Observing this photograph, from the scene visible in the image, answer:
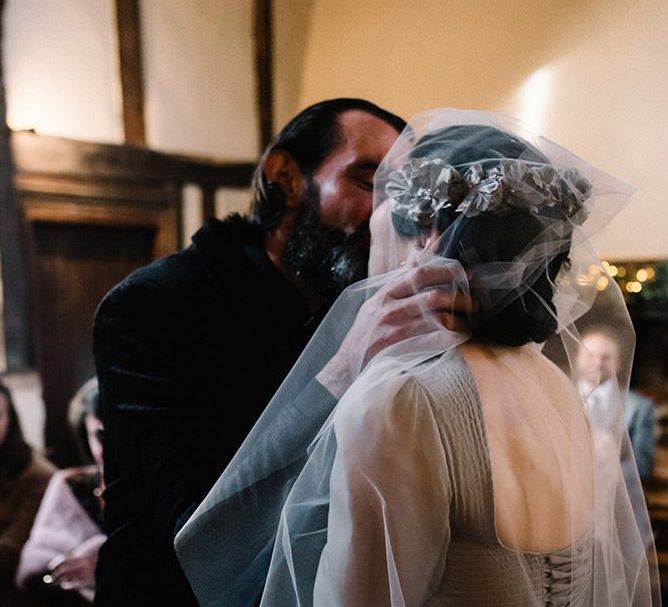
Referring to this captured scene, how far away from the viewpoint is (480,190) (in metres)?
0.70

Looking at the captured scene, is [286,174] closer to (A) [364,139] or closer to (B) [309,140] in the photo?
(B) [309,140]

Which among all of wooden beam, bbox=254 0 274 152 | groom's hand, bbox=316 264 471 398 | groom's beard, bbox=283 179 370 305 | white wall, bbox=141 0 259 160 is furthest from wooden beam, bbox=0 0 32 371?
groom's hand, bbox=316 264 471 398

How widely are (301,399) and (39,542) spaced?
5.17ft

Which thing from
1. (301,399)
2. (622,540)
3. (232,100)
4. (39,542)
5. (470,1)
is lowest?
(39,542)

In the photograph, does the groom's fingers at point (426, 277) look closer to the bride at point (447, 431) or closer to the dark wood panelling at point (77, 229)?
the bride at point (447, 431)

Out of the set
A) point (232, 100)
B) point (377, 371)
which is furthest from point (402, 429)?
point (232, 100)

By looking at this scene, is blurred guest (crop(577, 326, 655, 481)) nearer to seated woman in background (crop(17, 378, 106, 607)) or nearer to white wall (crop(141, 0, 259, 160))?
seated woman in background (crop(17, 378, 106, 607))

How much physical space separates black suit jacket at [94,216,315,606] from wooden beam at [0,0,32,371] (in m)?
1.60

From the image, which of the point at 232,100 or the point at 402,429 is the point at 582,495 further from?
the point at 232,100

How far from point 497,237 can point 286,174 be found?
0.70 meters

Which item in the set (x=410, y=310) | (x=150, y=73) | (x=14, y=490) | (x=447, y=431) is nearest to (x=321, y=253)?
(x=410, y=310)

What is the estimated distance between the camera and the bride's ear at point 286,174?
131cm

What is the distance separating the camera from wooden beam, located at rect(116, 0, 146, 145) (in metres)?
2.80

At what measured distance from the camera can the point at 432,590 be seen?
0.67 m
